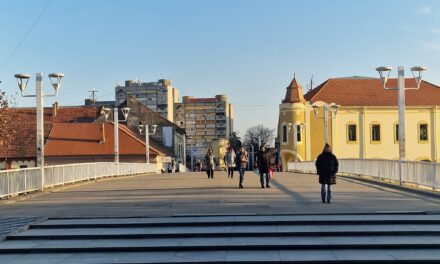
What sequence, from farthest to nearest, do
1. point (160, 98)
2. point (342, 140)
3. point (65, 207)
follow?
point (160, 98), point (342, 140), point (65, 207)

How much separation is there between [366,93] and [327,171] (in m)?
73.0

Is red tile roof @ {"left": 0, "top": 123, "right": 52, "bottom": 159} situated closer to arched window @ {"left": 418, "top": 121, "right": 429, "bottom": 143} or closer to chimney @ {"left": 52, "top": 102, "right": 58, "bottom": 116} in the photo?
chimney @ {"left": 52, "top": 102, "right": 58, "bottom": 116}

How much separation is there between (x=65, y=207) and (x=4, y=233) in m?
4.09

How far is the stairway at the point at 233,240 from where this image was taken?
10125mm

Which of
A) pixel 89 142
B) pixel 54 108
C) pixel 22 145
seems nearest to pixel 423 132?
pixel 89 142

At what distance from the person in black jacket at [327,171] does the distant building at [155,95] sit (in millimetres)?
143836

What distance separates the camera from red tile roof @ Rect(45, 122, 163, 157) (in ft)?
215

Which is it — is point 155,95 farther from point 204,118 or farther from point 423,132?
point 423,132

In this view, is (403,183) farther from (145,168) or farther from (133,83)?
(133,83)

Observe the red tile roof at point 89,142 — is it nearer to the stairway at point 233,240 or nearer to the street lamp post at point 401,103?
the street lamp post at point 401,103

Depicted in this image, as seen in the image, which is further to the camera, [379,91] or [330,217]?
[379,91]

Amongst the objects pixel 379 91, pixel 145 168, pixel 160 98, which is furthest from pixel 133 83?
pixel 145 168

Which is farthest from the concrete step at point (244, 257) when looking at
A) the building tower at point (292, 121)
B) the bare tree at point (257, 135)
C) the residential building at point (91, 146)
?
the bare tree at point (257, 135)

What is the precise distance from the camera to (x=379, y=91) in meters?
87.2
